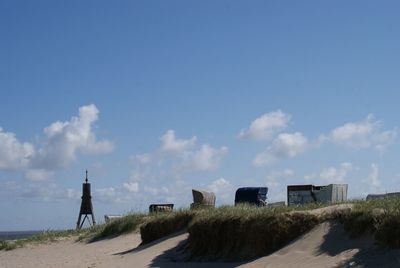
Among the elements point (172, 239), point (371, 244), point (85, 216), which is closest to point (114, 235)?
point (172, 239)

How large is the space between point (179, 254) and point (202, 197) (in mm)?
8680

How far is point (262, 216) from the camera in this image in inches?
625

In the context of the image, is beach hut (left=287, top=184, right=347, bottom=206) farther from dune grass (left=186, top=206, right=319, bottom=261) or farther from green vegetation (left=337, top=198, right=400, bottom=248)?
green vegetation (left=337, top=198, right=400, bottom=248)

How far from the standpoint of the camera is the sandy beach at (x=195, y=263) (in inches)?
484

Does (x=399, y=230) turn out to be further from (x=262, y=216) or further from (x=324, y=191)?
(x=324, y=191)

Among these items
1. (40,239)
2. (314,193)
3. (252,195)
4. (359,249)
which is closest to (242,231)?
(359,249)

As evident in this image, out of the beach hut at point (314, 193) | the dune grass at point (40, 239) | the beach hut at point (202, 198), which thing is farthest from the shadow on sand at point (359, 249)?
the dune grass at point (40, 239)

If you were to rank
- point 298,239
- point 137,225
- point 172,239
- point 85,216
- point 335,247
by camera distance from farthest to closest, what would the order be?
point 85,216 → point 137,225 → point 172,239 → point 298,239 → point 335,247

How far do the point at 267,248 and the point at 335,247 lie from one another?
7.99ft

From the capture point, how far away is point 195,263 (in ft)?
53.9

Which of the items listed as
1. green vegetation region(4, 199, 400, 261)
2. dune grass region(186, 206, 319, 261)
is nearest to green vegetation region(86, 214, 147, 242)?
green vegetation region(4, 199, 400, 261)

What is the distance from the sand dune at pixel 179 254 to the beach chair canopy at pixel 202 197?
2834mm

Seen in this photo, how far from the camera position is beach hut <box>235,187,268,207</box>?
27.2 metres

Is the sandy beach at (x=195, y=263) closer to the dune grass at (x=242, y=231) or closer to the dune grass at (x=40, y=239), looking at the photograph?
the dune grass at (x=242, y=231)
